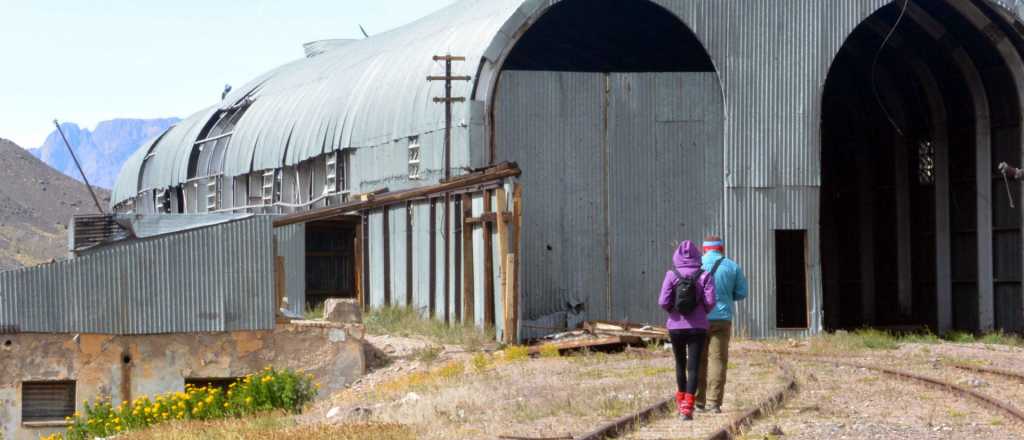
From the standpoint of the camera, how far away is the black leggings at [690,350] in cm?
1434

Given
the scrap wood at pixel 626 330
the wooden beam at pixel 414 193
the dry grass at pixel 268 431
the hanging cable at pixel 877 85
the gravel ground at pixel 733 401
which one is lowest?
the dry grass at pixel 268 431

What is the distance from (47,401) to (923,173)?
19307 mm

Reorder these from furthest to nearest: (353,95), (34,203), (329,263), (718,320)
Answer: (34,203) → (353,95) → (329,263) → (718,320)

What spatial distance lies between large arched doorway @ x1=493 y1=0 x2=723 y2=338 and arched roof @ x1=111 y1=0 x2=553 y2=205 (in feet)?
4.44

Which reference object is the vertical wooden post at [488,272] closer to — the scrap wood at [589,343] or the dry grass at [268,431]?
the scrap wood at [589,343]

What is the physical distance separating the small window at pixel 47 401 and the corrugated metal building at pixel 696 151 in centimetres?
741

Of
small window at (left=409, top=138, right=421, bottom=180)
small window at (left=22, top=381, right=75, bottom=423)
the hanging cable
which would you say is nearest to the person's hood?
small window at (left=22, top=381, right=75, bottom=423)

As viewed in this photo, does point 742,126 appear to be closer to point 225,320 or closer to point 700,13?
point 700,13

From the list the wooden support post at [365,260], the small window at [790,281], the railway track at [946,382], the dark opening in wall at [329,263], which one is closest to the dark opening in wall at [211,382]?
the railway track at [946,382]

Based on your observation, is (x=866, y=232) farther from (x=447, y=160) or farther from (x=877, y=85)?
(x=447, y=160)

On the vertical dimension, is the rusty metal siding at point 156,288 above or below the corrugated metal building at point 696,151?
below

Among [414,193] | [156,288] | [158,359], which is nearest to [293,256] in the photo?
[414,193]

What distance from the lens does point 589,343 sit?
24172mm

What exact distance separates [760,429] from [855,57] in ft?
68.2
